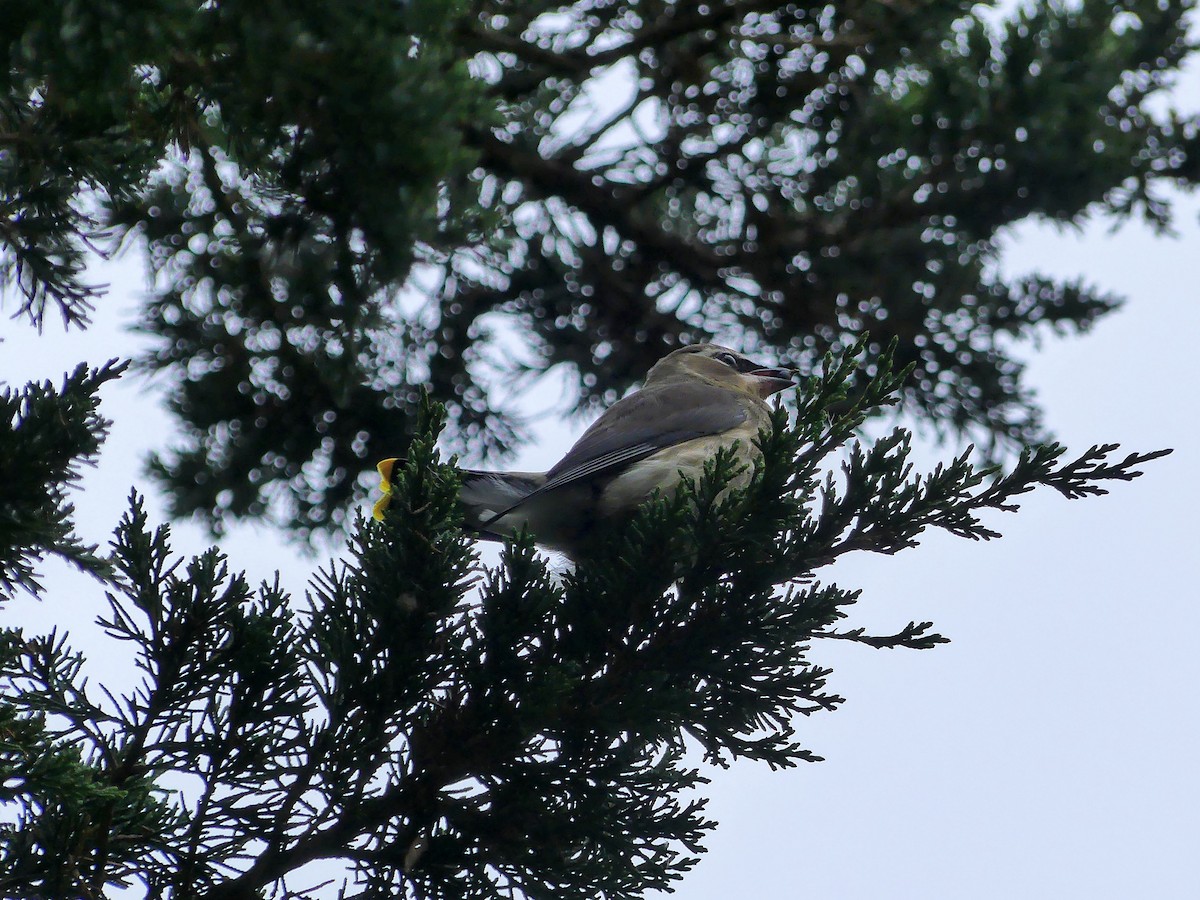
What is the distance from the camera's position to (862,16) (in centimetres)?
531

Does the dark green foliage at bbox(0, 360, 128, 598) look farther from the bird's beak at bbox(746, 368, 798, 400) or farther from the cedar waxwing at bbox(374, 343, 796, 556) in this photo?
the bird's beak at bbox(746, 368, 798, 400)

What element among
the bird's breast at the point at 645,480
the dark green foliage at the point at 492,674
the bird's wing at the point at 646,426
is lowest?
the dark green foliage at the point at 492,674

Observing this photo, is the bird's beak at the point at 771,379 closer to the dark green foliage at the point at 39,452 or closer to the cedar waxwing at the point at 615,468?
the cedar waxwing at the point at 615,468

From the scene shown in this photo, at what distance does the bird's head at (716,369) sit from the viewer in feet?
17.3

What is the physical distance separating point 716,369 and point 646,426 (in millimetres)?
1030

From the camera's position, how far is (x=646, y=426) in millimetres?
4379

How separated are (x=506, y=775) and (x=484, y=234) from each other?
7.13ft

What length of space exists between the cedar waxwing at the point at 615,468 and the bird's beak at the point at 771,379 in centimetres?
29

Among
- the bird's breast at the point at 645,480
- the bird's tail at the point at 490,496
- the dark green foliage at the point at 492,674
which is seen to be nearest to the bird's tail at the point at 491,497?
the bird's tail at the point at 490,496

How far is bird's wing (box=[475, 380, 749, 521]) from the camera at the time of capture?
4.04 meters

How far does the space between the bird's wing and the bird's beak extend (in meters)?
0.31

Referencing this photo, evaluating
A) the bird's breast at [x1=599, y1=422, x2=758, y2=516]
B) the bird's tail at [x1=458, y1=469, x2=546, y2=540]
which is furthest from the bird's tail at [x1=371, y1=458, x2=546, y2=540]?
the bird's breast at [x1=599, y1=422, x2=758, y2=516]

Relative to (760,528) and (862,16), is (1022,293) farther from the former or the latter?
(760,528)

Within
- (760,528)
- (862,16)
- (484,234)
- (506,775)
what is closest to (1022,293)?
(862,16)
